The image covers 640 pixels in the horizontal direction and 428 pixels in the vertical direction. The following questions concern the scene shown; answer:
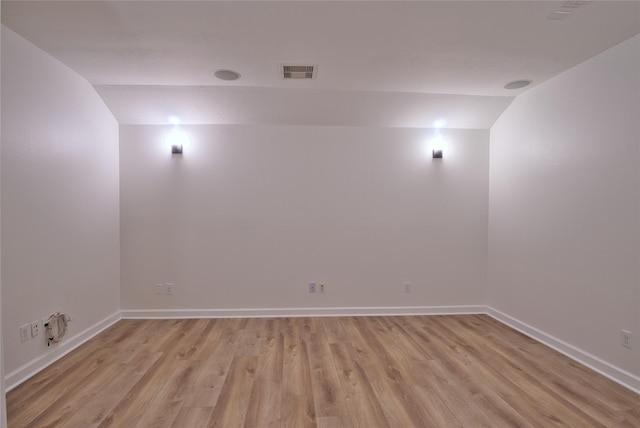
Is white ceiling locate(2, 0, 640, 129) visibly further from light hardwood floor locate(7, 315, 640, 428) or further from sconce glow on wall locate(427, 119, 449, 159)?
light hardwood floor locate(7, 315, 640, 428)

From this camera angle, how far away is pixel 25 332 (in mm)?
2322

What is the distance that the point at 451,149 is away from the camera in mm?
3900

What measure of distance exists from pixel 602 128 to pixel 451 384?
7.96 ft

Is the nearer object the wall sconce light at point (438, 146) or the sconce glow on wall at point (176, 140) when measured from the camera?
the sconce glow on wall at point (176, 140)

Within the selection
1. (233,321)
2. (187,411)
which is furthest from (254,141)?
(187,411)

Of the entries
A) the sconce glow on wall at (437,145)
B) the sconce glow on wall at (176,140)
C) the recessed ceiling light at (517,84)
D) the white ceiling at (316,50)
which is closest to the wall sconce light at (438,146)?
the sconce glow on wall at (437,145)

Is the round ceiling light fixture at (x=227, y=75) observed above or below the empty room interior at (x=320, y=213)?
above

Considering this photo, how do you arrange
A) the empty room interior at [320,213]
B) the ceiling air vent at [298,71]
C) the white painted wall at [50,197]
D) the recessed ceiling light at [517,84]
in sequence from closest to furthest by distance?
the empty room interior at [320,213]
the white painted wall at [50,197]
the ceiling air vent at [298,71]
the recessed ceiling light at [517,84]

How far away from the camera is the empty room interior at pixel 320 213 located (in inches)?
80.8

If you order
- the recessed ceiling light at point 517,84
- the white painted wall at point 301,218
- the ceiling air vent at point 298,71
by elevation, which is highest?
the recessed ceiling light at point 517,84

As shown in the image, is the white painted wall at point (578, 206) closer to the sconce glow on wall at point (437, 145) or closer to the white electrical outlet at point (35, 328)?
the sconce glow on wall at point (437, 145)

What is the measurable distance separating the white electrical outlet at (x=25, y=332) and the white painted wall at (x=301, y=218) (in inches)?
51.3

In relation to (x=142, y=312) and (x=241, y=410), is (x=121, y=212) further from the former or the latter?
(x=241, y=410)

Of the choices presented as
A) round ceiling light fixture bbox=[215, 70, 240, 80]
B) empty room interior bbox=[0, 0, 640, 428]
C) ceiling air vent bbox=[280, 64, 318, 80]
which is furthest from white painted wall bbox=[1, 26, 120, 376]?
ceiling air vent bbox=[280, 64, 318, 80]
